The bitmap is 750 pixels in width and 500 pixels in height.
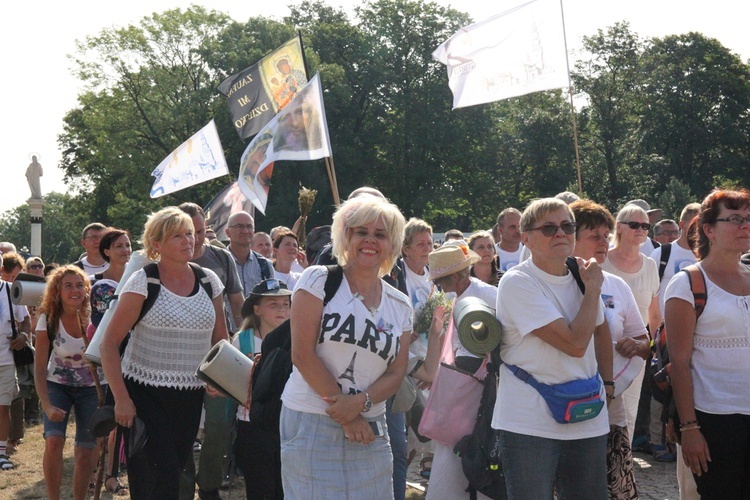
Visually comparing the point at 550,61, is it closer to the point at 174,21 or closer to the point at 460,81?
the point at 460,81

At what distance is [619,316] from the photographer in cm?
477

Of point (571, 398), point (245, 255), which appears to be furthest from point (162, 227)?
point (245, 255)

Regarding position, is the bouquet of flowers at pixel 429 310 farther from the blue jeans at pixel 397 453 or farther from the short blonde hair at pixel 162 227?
the short blonde hair at pixel 162 227

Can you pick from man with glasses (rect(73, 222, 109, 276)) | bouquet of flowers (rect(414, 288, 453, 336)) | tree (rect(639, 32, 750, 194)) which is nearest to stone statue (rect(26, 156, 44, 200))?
man with glasses (rect(73, 222, 109, 276))

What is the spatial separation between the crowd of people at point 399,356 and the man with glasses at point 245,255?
3.40 feet

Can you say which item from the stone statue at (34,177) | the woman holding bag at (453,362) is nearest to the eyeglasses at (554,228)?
the woman holding bag at (453,362)

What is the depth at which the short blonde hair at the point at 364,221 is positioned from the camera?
3.72 metres

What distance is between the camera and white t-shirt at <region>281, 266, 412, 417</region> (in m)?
3.62

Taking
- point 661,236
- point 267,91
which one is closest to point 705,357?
point 661,236

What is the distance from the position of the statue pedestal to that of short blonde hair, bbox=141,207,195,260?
1114 inches

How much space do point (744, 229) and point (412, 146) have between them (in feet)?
122

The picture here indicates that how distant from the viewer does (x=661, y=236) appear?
33.7 feet

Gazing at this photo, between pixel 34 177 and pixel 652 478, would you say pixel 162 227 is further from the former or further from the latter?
pixel 34 177

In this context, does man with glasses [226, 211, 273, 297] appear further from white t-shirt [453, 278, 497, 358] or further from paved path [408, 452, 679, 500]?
white t-shirt [453, 278, 497, 358]
